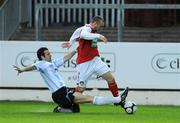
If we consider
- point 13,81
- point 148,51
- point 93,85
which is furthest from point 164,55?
point 13,81

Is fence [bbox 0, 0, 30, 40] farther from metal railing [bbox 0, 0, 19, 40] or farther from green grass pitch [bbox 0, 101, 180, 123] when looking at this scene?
green grass pitch [bbox 0, 101, 180, 123]

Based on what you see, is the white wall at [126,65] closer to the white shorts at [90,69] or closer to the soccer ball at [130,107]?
the white shorts at [90,69]

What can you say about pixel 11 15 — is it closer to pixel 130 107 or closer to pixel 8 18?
pixel 8 18

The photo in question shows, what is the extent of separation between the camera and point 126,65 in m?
22.0

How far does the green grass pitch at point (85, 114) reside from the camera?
Answer: 15422 mm

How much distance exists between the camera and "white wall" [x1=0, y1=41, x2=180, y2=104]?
856 inches

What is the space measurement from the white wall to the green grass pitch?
2.98 ft

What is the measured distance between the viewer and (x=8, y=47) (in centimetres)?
2239

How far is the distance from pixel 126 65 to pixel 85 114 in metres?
4.93

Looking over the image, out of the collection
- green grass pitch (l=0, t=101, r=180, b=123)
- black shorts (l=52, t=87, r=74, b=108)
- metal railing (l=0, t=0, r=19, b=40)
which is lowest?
green grass pitch (l=0, t=101, r=180, b=123)

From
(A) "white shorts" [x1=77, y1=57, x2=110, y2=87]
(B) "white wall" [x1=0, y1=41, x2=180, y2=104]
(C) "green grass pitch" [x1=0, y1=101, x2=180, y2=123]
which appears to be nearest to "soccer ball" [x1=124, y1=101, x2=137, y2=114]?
(C) "green grass pitch" [x1=0, y1=101, x2=180, y2=123]

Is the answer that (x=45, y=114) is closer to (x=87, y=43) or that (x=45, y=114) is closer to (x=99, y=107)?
(x=87, y=43)

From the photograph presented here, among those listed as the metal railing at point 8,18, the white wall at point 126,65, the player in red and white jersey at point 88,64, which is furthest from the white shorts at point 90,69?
the metal railing at point 8,18

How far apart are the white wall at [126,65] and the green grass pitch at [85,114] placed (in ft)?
2.98
